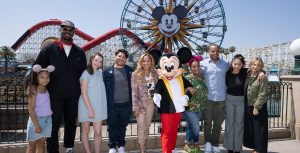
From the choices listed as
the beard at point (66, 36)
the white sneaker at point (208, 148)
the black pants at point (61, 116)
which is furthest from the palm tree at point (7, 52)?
the white sneaker at point (208, 148)

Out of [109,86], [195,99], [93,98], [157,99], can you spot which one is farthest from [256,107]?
[93,98]

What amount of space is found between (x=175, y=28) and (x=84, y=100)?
547 inches

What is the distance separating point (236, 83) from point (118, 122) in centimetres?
197

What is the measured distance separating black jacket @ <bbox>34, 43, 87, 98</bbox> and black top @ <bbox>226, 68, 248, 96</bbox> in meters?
2.40

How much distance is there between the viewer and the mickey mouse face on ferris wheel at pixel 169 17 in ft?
57.5

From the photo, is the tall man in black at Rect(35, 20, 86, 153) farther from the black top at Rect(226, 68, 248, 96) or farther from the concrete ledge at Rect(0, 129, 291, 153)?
the black top at Rect(226, 68, 248, 96)

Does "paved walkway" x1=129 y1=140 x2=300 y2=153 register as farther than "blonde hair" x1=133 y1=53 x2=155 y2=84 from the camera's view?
Yes

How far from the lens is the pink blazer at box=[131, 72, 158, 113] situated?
14.4ft

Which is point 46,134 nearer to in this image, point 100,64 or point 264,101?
point 100,64

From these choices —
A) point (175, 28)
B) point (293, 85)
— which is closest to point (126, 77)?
point (293, 85)

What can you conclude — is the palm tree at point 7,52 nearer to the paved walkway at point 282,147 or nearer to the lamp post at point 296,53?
the lamp post at point 296,53

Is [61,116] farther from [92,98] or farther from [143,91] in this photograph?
[143,91]

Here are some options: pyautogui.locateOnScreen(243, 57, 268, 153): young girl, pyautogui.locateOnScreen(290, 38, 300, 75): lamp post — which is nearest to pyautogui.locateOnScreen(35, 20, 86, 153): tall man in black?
pyautogui.locateOnScreen(243, 57, 268, 153): young girl

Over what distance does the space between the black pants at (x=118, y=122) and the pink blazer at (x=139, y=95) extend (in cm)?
20
